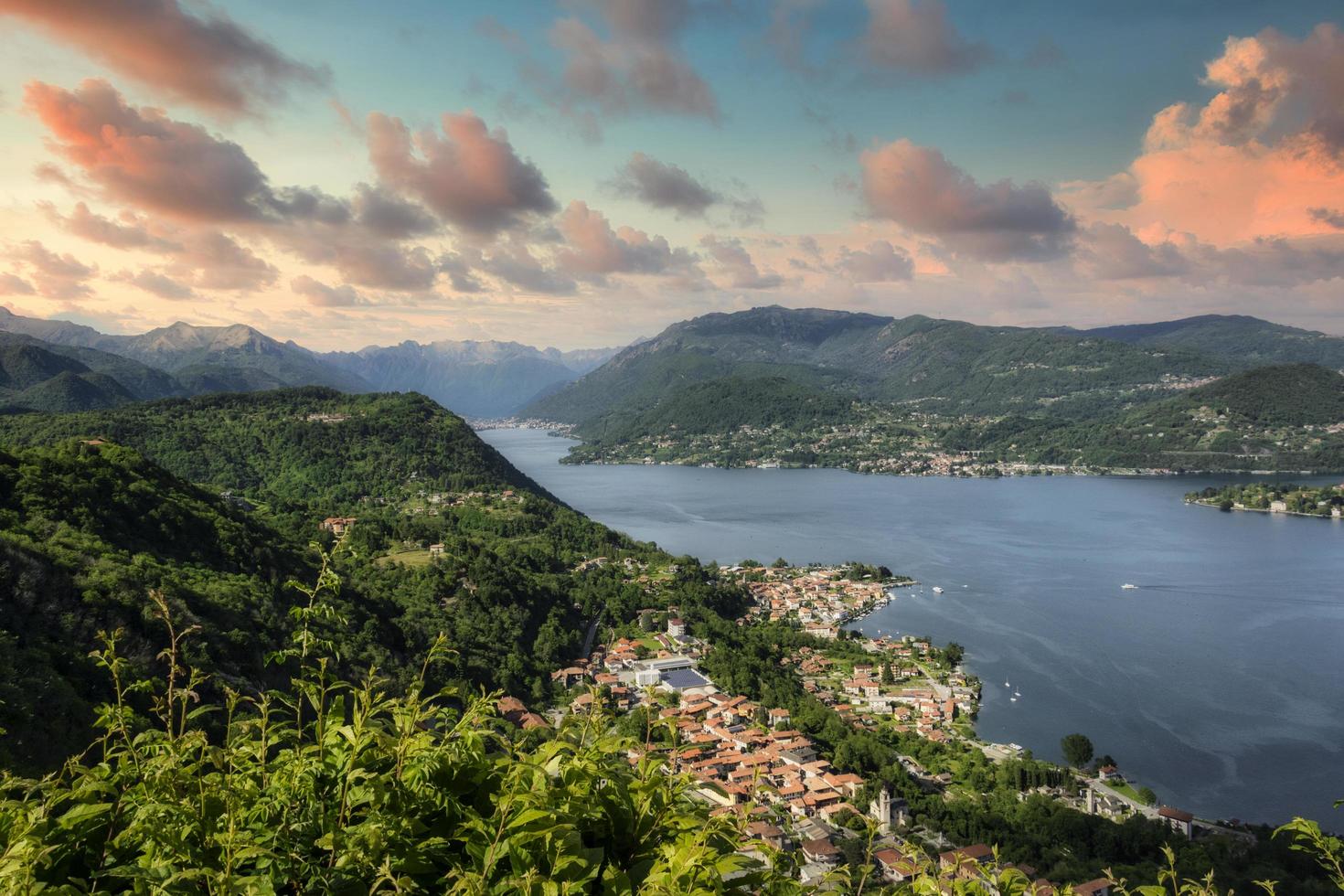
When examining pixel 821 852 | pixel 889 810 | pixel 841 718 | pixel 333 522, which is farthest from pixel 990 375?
pixel 821 852

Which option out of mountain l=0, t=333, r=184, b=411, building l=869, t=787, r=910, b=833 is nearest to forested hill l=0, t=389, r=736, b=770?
building l=869, t=787, r=910, b=833

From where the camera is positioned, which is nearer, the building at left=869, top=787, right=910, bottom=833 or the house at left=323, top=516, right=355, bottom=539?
the building at left=869, top=787, right=910, bottom=833

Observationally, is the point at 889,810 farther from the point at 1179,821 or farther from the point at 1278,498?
the point at 1278,498

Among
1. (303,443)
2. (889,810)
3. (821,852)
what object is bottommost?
(889,810)

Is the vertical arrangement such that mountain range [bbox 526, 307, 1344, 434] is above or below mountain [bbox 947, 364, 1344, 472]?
above

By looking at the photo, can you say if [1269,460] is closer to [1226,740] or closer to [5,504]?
[1226,740]

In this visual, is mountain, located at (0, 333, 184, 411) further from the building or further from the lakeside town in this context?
the building
